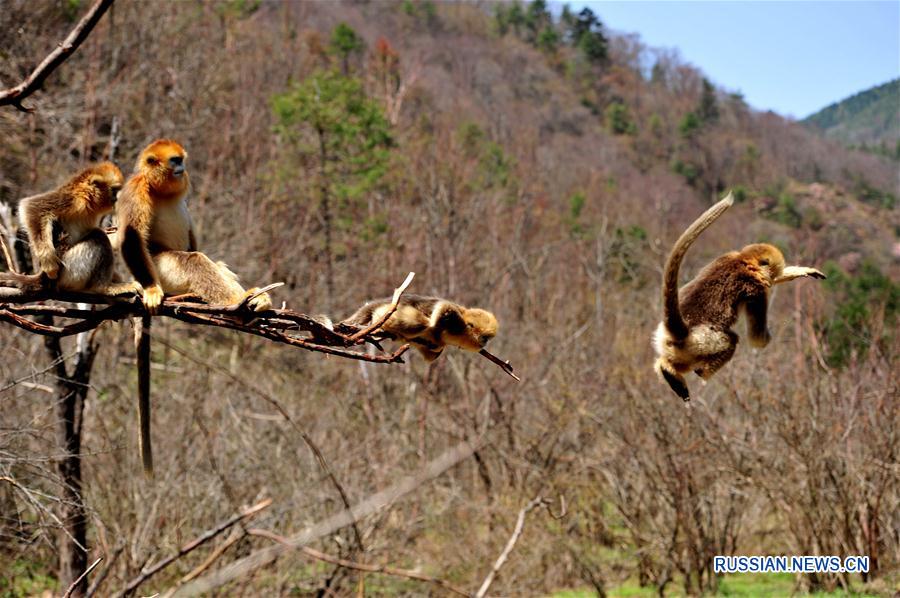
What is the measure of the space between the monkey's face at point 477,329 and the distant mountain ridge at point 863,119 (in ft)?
322

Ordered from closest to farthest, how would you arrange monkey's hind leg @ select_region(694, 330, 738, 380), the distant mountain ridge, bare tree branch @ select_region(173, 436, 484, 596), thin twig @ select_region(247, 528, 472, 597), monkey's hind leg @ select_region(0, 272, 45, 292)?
bare tree branch @ select_region(173, 436, 484, 596) < thin twig @ select_region(247, 528, 472, 597) < monkey's hind leg @ select_region(0, 272, 45, 292) < monkey's hind leg @ select_region(694, 330, 738, 380) < the distant mountain ridge

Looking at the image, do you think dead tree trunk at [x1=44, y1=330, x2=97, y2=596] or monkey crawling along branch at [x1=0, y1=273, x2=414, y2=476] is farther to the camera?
dead tree trunk at [x1=44, y1=330, x2=97, y2=596]

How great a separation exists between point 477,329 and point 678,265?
1301 millimetres

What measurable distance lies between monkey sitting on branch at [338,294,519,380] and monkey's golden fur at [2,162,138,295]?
117 cm

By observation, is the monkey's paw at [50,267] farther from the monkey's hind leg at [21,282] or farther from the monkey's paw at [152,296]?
the monkey's paw at [152,296]

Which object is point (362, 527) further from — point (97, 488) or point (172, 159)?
point (172, 159)

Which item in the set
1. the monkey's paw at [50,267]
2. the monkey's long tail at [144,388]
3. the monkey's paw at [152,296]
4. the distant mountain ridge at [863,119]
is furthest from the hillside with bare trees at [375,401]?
the distant mountain ridge at [863,119]

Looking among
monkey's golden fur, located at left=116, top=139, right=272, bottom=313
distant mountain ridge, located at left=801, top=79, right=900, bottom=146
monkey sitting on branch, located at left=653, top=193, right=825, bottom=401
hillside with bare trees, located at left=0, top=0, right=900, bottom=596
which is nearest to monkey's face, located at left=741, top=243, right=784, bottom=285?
monkey sitting on branch, located at left=653, top=193, right=825, bottom=401

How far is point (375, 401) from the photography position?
1834cm

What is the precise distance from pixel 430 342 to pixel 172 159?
155 centimetres

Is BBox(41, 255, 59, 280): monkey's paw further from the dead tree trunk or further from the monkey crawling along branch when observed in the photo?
the dead tree trunk

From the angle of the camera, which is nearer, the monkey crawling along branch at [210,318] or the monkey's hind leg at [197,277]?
the monkey crawling along branch at [210,318]

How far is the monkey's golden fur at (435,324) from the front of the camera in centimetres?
441

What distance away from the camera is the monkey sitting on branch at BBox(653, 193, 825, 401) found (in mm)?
4430
